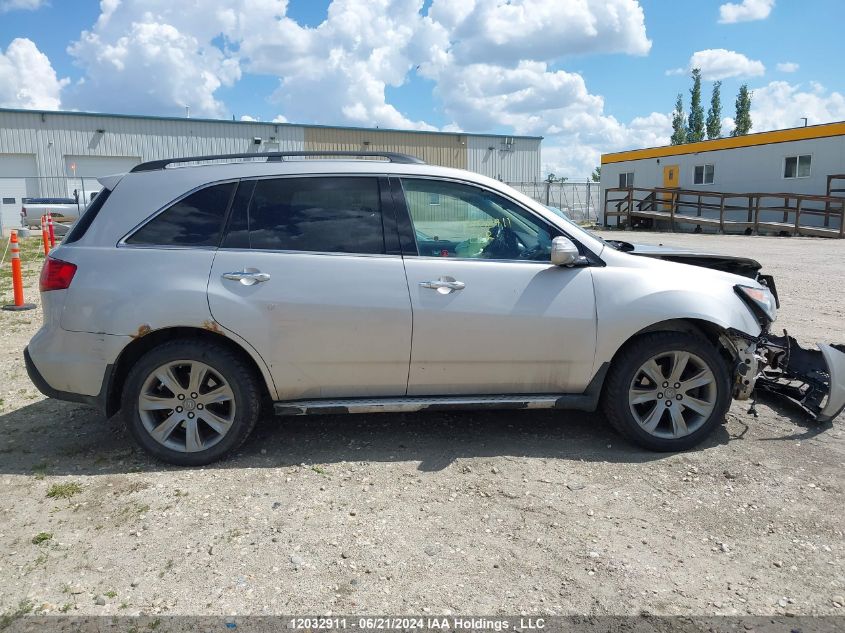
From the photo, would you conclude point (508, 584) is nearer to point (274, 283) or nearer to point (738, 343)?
point (274, 283)

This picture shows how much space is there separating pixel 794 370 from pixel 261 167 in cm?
397

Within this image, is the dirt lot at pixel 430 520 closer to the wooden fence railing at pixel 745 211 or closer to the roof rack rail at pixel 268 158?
the roof rack rail at pixel 268 158

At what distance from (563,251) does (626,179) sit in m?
36.3

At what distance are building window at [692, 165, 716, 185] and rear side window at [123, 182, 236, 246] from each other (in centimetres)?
3172

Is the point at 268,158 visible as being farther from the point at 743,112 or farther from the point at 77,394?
the point at 743,112

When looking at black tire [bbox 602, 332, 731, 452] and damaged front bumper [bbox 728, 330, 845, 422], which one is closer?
black tire [bbox 602, 332, 731, 452]

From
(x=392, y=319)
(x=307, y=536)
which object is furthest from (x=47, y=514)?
(x=392, y=319)

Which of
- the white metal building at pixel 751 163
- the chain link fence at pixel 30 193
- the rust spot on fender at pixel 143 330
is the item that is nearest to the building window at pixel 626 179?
the white metal building at pixel 751 163

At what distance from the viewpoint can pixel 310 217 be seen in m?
4.02

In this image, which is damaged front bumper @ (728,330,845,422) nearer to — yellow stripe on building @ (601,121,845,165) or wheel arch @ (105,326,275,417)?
wheel arch @ (105,326,275,417)

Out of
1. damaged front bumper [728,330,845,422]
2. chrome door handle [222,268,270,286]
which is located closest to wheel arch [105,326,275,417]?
chrome door handle [222,268,270,286]

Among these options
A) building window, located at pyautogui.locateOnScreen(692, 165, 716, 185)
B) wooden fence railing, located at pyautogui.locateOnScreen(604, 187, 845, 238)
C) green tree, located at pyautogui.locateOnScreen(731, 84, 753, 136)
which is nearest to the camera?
wooden fence railing, located at pyautogui.locateOnScreen(604, 187, 845, 238)

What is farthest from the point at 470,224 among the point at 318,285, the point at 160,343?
the point at 160,343

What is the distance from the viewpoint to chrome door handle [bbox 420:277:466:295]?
391 cm
